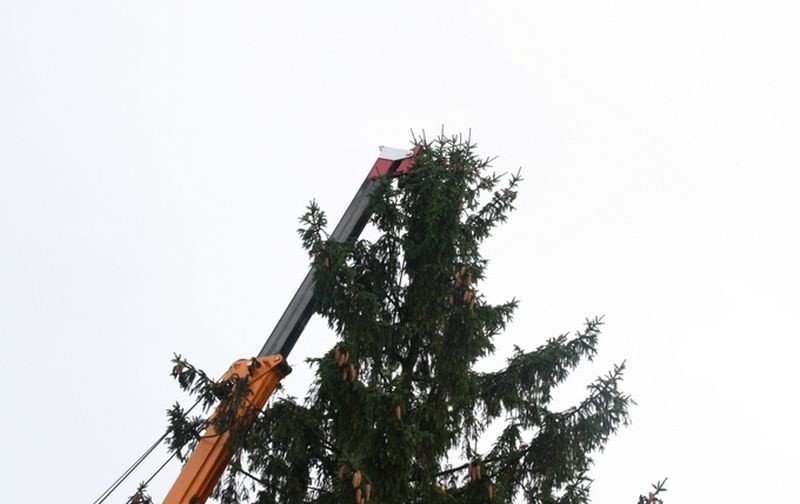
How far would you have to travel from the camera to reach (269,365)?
13555 mm

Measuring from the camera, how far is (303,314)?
1391 centimetres

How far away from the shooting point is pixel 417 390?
13914 mm

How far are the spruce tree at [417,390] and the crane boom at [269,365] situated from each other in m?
0.22

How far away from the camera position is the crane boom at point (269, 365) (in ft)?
42.7

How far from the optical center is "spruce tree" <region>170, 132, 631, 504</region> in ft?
41.6

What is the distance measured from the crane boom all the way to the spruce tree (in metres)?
0.22

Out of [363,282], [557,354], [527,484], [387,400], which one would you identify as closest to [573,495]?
[527,484]

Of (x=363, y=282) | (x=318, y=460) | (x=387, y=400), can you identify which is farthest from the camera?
(x=363, y=282)

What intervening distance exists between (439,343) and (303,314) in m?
1.81

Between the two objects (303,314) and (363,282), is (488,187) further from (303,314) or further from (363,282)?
(303,314)

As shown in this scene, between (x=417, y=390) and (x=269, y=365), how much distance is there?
1.95 meters

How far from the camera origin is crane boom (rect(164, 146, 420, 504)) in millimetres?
13023

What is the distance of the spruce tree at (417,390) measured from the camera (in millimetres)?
12680

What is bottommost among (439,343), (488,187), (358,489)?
(358,489)
